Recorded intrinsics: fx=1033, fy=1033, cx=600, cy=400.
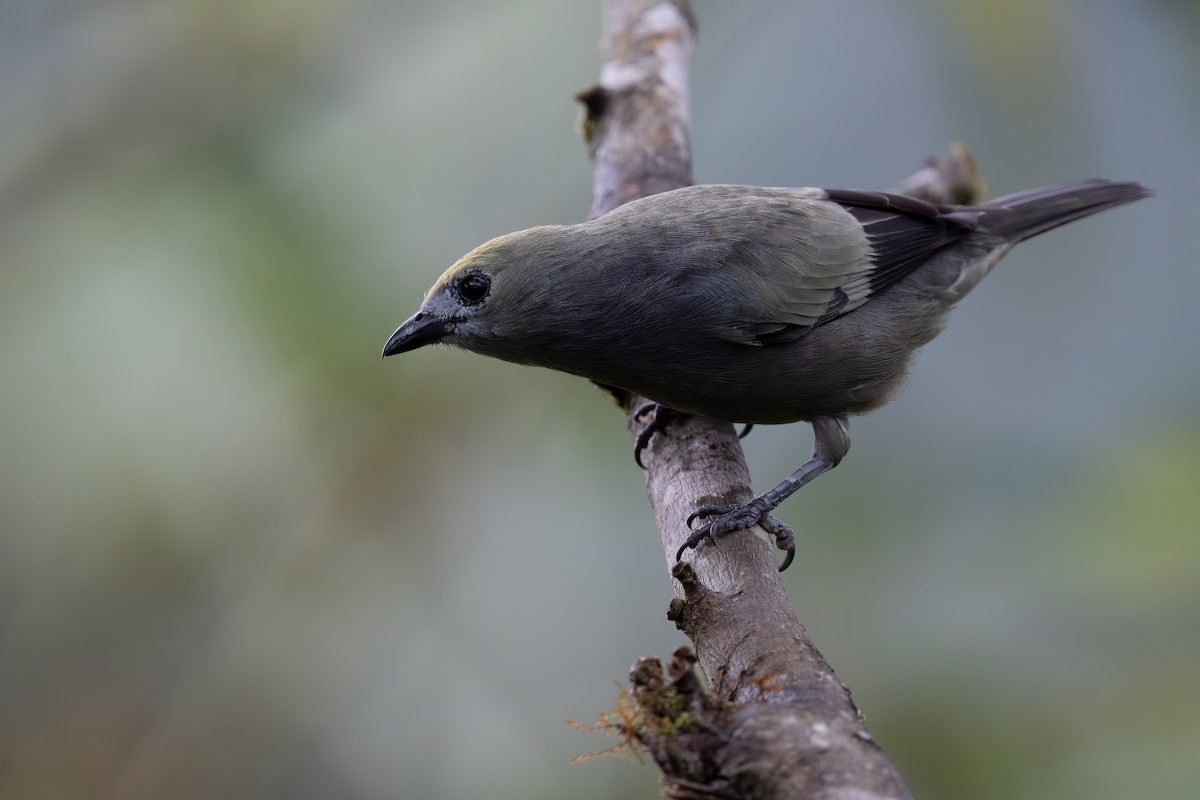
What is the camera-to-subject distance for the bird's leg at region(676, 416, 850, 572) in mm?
2910

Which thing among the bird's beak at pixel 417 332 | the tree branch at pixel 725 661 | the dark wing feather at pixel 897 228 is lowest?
the tree branch at pixel 725 661

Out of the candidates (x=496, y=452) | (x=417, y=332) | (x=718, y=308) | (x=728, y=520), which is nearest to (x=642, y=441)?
(x=718, y=308)

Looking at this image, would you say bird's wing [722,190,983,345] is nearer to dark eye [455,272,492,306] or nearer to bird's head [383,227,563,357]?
bird's head [383,227,563,357]

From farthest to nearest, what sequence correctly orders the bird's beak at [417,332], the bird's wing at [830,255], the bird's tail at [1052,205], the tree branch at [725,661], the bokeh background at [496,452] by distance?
1. the bokeh background at [496,452]
2. the bird's tail at [1052,205]
3. the bird's wing at [830,255]
4. the bird's beak at [417,332]
5. the tree branch at [725,661]

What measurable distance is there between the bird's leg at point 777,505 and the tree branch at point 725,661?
0.17 feet

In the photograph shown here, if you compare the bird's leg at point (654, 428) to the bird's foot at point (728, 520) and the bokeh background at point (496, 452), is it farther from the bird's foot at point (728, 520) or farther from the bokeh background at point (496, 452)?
the bokeh background at point (496, 452)

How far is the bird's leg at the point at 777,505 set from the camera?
2.91 meters

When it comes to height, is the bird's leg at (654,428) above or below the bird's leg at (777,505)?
above

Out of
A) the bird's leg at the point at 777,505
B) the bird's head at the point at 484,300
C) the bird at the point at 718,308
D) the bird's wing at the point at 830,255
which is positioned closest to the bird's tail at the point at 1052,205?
the bird's wing at the point at 830,255

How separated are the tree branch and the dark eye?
0.81 meters

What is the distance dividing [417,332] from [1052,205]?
110 inches

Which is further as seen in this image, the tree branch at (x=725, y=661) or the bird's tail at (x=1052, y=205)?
the bird's tail at (x=1052, y=205)

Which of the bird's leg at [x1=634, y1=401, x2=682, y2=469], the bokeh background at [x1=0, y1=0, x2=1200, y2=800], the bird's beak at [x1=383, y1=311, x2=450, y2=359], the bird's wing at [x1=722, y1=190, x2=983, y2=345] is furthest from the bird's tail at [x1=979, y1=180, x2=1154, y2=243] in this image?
the bird's beak at [x1=383, y1=311, x2=450, y2=359]

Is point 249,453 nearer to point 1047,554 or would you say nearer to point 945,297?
point 945,297
